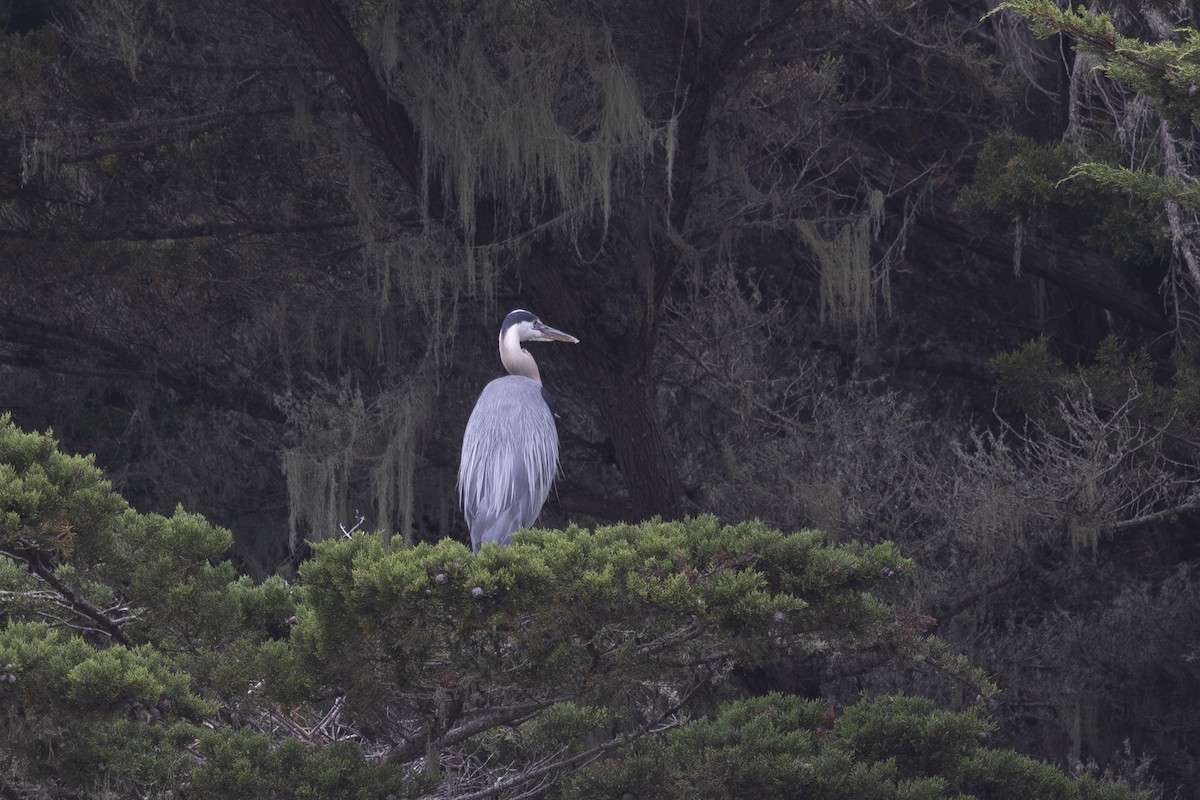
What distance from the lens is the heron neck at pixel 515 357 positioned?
24.7 feet

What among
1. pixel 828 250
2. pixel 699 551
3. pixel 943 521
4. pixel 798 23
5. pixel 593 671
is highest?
pixel 798 23

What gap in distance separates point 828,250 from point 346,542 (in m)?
4.45

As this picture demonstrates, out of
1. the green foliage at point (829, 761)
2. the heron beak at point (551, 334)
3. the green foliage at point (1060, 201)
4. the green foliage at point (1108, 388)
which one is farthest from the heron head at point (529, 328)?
the green foliage at point (829, 761)

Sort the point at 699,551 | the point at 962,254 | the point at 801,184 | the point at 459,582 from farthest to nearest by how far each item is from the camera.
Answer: the point at 962,254 < the point at 801,184 < the point at 699,551 < the point at 459,582

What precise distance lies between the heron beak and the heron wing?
32 cm

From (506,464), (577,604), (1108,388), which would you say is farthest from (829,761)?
(1108,388)

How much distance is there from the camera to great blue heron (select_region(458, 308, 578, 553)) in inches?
259

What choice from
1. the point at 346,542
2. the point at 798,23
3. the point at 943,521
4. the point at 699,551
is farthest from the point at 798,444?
the point at 346,542

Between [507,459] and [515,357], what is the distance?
1.09 meters

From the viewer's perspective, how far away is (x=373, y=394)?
9.05 m

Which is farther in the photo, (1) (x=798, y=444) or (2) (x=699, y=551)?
(1) (x=798, y=444)

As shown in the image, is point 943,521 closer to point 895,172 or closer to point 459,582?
point 895,172

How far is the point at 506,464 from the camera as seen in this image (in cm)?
662

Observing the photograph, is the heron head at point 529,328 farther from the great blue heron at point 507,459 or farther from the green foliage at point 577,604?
the green foliage at point 577,604
